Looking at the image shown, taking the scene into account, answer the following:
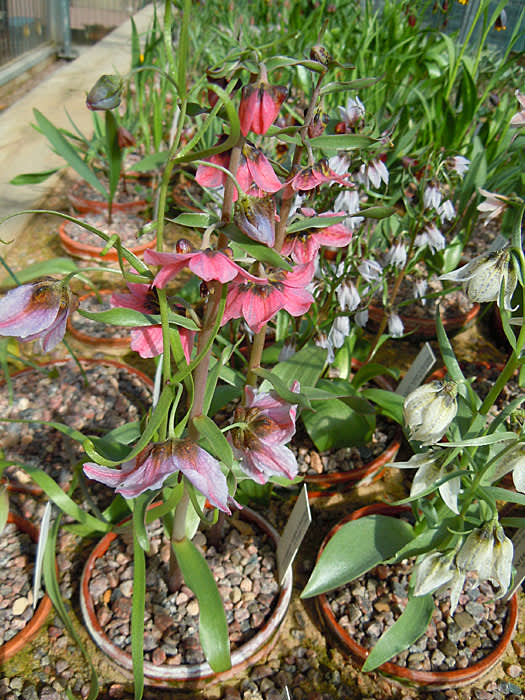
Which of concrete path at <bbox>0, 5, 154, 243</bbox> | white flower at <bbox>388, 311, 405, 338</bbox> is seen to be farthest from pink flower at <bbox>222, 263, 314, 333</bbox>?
concrete path at <bbox>0, 5, 154, 243</bbox>

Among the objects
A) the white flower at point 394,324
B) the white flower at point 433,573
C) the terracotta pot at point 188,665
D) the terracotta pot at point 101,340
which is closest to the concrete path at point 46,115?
the terracotta pot at point 101,340

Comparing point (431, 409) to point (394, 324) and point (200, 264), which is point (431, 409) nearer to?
point (200, 264)

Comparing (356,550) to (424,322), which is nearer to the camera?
(356,550)

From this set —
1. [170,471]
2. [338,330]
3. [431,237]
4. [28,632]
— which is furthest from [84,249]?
[170,471]

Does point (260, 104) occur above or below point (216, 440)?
above

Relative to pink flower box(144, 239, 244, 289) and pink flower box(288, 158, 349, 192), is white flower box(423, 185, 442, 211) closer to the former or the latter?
pink flower box(288, 158, 349, 192)

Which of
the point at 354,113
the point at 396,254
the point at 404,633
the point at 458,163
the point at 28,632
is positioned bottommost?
the point at 28,632

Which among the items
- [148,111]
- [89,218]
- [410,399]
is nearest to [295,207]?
[410,399]

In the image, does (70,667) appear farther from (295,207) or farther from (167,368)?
(295,207)

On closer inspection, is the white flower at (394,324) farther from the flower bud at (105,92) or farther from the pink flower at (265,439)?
the flower bud at (105,92)
